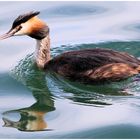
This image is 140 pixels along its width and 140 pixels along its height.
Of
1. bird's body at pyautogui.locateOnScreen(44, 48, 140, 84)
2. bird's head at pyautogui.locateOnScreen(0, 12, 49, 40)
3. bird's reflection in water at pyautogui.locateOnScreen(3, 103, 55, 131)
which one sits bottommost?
bird's reflection in water at pyautogui.locateOnScreen(3, 103, 55, 131)

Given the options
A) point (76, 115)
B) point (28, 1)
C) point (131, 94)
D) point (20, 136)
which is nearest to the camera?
point (20, 136)

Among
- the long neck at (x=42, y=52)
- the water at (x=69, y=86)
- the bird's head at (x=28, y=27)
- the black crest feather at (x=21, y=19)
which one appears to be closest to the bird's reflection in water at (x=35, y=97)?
the water at (x=69, y=86)

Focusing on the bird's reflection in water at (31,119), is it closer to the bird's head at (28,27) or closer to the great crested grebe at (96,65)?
the great crested grebe at (96,65)

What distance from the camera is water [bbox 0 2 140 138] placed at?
6.34m

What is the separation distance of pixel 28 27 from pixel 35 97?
1012 millimetres

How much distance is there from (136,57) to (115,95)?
1239 mm

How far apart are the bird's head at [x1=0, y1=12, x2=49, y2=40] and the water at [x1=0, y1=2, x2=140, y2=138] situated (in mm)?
438

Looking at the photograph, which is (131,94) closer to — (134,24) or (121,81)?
(121,81)

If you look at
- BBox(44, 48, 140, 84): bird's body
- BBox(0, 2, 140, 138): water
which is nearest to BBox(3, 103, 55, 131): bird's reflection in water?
BBox(0, 2, 140, 138): water

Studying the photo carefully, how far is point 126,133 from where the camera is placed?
6211 mm

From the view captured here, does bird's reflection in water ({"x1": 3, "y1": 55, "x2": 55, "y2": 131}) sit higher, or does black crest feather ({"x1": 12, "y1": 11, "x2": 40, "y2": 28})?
black crest feather ({"x1": 12, "y1": 11, "x2": 40, "y2": 28})

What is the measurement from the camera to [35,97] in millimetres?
7172

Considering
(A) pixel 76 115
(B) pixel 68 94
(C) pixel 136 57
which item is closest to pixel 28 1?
(C) pixel 136 57

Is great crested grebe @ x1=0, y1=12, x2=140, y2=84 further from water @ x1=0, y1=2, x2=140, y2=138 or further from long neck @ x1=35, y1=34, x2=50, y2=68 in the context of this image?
long neck @ x1=35, y1=34, x2=50, y2=68
